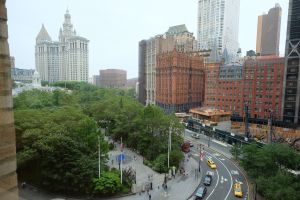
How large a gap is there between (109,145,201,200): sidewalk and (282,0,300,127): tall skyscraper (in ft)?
83.3

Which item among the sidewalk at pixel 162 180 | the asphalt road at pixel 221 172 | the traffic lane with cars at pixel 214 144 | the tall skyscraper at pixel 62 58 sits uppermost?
the tall skyscraper at pixel 62 58

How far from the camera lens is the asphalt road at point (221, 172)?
933 inches

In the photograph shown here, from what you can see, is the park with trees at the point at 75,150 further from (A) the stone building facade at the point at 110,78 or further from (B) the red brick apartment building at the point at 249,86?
(A) the stone building facade at the point at 110,78

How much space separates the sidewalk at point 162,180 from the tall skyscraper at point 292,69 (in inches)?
1000

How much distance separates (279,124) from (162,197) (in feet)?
116

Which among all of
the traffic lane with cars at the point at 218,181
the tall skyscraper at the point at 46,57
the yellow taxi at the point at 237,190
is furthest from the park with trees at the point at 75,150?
the tall skyscraper at the point at 46,57

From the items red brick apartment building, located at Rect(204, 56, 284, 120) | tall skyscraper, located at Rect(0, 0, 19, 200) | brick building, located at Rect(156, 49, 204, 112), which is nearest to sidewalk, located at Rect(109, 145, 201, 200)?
tall skyscraper, located at Rect(0, 0, 19, 200)

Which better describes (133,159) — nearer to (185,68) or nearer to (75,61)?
(185,68)

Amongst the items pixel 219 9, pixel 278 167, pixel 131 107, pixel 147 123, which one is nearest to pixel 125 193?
pixel 147 123

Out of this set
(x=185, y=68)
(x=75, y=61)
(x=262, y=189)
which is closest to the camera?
(x=262, y=189)

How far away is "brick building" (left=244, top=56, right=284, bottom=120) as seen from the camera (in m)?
48.5

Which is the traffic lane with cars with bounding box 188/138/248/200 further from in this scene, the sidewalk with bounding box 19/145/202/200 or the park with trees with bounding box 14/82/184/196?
the park with trees with bounding box 14/82/184/196

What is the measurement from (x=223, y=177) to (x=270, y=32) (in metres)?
93.4

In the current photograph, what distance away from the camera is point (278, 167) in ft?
79.5
